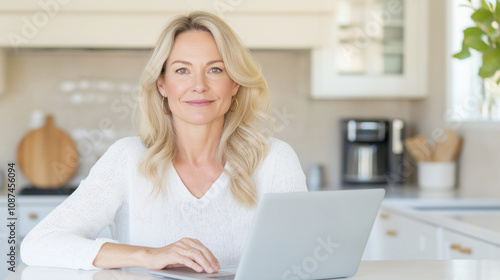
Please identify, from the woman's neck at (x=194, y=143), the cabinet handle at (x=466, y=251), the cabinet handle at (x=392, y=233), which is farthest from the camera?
the cabinet handle at (x=392, y=233)

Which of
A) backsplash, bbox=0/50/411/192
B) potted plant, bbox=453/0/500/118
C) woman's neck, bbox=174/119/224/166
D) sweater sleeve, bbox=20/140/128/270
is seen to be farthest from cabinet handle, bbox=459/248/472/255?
backsplash, bbox=0/50/411/192

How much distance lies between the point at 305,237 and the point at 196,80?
2.17 feet

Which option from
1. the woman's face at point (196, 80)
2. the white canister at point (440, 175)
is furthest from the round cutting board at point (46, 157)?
the woman's face at point (196, 80)

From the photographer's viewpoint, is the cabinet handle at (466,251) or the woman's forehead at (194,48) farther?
the cabinet handle at (466,251)

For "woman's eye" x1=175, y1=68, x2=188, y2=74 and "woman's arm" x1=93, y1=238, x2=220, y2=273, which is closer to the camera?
"woman's arm" x1=93, y1=238, x2=220, y2=273

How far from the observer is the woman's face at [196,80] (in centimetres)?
184

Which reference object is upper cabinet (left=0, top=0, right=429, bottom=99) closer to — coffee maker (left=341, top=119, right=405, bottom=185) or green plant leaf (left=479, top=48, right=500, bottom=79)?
coffee maker (left=341, top=119, right=405, bottom=185)

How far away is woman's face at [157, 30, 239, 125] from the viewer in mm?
1842

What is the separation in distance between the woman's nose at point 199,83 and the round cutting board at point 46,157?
2.27m

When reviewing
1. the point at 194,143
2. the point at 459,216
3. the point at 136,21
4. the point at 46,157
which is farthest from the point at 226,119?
the point at 46,157

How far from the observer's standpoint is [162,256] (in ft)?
4.72

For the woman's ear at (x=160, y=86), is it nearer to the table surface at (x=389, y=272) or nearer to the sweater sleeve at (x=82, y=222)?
the sweater sleeve at (x=82, y=222)

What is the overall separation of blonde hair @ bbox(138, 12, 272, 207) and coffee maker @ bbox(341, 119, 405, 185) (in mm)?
2052

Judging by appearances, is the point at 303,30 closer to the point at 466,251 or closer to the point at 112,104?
the point at 112,104
